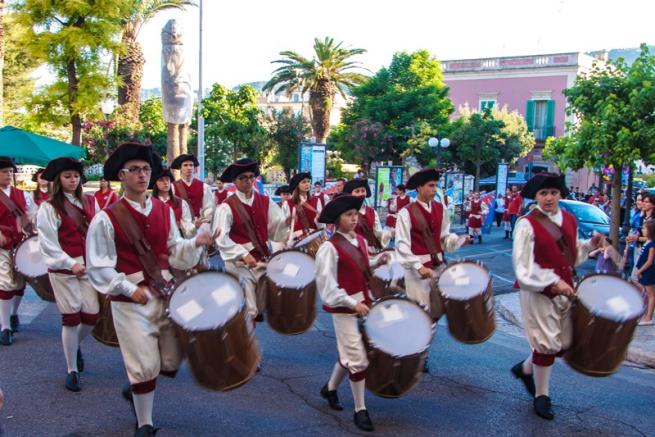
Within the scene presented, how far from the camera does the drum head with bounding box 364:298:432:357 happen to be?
194 inches

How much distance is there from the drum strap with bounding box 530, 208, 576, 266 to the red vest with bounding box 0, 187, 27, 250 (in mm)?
5352

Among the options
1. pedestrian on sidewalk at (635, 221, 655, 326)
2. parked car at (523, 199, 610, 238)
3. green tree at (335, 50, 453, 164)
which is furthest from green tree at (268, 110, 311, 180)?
A: pedestrian on sidewalk at (635, 221, 655, 326)

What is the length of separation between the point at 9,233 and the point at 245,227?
102 inches

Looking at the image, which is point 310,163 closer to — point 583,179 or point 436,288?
point 436,288

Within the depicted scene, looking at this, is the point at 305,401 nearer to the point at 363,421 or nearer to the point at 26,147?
the point at 363,421

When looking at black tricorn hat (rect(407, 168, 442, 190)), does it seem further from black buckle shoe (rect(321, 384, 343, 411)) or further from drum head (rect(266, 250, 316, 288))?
black buckle shoe (rect(321, 384, 343, 411))

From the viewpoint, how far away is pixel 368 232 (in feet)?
27.1

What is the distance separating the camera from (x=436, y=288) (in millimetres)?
→ 6348

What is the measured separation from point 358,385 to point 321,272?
889 mm

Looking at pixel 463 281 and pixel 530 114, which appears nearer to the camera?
pixel 463 281

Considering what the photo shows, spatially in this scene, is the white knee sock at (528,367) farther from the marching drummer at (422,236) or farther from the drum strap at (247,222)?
the drum strap at (247,222)

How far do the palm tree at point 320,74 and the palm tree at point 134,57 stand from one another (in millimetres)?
6837

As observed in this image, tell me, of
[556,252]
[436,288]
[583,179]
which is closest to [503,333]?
[436,288]

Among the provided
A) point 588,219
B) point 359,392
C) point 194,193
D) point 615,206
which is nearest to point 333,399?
point 359,392
